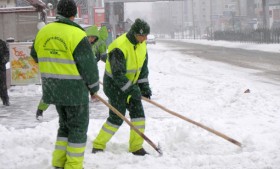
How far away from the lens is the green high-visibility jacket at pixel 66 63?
14.7 ft

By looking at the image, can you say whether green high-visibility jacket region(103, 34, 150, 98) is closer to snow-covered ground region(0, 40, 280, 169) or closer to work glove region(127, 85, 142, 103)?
work glove region(127, 85, 142, 103)

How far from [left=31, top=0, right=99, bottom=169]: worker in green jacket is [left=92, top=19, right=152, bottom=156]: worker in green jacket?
2.71ft

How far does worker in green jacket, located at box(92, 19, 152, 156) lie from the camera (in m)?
5.48

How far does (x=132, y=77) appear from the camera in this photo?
228 inches

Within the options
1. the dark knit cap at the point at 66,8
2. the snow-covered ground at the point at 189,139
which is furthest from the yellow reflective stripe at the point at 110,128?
the dark knit cap at the point at 66,8

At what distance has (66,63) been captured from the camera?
454 cm

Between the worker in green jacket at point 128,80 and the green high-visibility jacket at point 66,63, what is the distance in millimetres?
863

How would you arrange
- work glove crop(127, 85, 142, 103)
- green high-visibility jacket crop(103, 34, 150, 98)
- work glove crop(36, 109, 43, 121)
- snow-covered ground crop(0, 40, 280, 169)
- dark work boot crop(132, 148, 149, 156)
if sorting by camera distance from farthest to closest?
work glove crop(36, 109, 43, 121) → dark work boot crop(132, 148, 149, 156) → work glove crop(127, 85, 142, 103) → green high-visibility jacket crop(103, 34, 150, 98) → snow-covered ground crop(0, 40, 280, 169)

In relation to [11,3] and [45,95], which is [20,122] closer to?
[45,95]

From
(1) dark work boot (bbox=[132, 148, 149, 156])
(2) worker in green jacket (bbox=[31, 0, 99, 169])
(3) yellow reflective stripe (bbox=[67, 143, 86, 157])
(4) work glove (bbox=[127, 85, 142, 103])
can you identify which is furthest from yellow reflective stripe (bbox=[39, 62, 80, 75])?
(1) dark work boot (bbox=[132, 148, 149, 156])

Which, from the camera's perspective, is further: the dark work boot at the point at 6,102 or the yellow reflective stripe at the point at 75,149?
the dark work boot at the point at 6,102

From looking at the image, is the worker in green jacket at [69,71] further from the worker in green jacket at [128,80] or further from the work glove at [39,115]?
the work glove at [39,115]

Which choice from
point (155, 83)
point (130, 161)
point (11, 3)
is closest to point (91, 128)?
point (130, 161)

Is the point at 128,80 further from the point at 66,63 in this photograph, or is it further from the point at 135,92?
the point at 66,63
